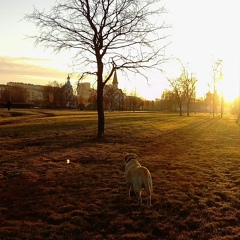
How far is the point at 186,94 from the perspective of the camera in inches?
2509

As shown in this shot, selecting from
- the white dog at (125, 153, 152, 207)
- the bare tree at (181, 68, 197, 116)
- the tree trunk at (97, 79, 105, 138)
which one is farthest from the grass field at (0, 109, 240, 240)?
the bare tree at (181, 68, 197, 116)

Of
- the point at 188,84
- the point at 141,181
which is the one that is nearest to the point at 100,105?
the point at 141,181

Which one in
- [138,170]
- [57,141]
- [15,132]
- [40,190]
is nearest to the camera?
[138,170]

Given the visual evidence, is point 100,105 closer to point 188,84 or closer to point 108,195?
point 108,195

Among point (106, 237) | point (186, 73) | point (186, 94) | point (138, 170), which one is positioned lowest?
point (106, 237)

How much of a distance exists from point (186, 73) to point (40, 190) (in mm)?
59455

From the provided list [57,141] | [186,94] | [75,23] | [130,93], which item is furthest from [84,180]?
[130,93]

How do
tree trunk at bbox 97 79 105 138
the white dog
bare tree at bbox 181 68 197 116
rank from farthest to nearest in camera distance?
bare tree at bbox 181 68 197 116 < tree trunk at bbox 97 79 105 138 < the white dog

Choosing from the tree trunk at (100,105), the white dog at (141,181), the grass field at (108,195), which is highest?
the tree trunk at (100,105)

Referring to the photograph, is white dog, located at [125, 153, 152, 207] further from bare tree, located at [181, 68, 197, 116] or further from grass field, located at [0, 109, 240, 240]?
bare tree, located at [181, 68, 197, 116]

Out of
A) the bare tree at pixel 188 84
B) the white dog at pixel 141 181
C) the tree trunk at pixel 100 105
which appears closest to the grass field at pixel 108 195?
the white dog at pixel 141 181

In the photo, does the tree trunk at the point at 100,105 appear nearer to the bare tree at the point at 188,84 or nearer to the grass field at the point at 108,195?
the grass field at the point at 108,195

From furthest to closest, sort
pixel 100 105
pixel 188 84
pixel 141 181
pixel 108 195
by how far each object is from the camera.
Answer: pixel 188 84
pixel 100 105
pixel 108 195
pixel 141 181

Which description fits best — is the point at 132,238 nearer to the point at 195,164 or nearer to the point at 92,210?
the point at 92,210
